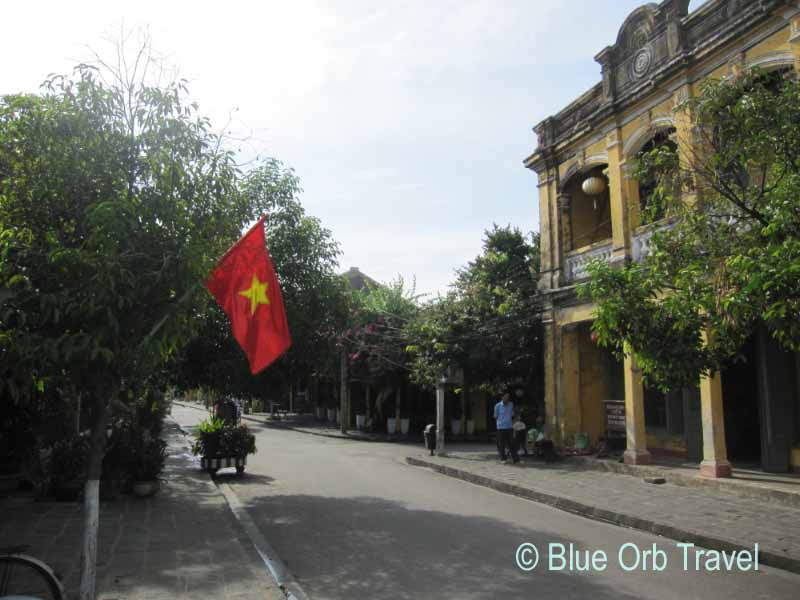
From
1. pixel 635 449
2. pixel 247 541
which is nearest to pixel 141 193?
pixel 247 541

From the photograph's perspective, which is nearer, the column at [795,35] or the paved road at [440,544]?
the paved road at [440,544]

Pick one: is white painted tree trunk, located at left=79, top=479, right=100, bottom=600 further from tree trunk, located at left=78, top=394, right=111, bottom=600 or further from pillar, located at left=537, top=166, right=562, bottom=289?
pillar, located at left=537, top=166, right=562, bottom=289

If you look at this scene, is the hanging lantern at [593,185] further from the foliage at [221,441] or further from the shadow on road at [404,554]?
the foliage at [221,441]

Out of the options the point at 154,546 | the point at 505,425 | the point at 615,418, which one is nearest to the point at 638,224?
the point at 615,418

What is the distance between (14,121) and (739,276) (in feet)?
23.5

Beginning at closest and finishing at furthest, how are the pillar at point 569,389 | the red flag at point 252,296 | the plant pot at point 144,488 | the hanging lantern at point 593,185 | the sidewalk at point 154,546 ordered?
1. the sidewalk at point 154,546
2. the red flag at point 252,296
3. the plant pot at point 144,488
4. the hanging lantern at point 593,185
5. the pillar at point 569,389

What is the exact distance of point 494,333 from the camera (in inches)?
715

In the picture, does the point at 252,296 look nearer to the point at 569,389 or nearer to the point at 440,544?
the point at 440,544

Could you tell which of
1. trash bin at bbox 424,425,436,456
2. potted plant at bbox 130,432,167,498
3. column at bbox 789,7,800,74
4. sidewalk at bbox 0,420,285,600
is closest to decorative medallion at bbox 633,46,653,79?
column at bbox 789,7,800,74

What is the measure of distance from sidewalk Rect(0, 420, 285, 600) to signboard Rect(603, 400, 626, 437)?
8668 millimetres

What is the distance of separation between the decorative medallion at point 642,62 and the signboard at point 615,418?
7.29 m

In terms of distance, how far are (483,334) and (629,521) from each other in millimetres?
9609

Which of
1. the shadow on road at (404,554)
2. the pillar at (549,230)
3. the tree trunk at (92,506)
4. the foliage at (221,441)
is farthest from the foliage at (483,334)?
the tree trunk at (92,506)

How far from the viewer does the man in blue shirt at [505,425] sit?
52.5 feet
